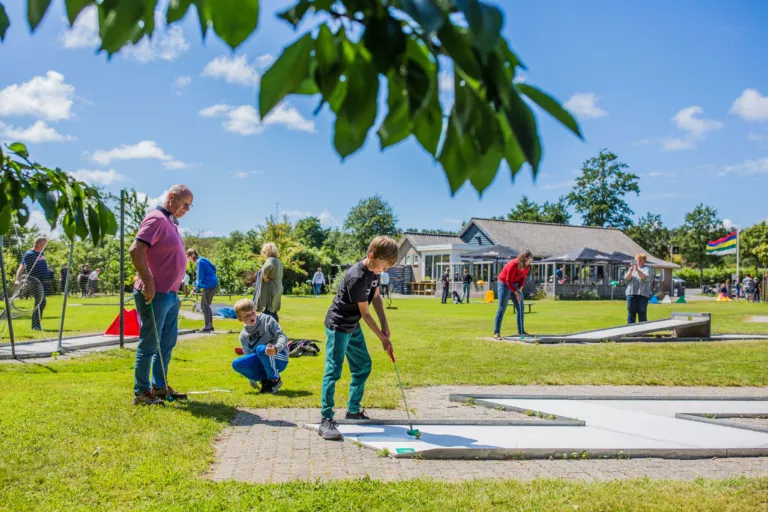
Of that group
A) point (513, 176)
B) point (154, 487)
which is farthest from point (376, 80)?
point (154, 487)

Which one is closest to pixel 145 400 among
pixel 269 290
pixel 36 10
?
pixel 269 290

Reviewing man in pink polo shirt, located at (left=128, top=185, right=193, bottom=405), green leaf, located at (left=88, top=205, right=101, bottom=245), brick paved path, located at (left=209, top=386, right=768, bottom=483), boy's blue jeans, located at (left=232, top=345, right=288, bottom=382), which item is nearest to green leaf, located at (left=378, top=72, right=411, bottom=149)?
green leaf, located at (left=88, top=205, right=101, bottom=245)

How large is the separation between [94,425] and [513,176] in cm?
472

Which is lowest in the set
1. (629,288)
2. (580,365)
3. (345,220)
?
(580,365)

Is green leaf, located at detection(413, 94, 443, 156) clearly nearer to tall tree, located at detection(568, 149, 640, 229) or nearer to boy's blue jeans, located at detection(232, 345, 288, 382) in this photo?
boy's blue jeans, located at detection(232, 345, 288, 382)

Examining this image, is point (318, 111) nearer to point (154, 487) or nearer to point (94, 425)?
point (154, 487)

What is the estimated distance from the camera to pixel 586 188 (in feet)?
246

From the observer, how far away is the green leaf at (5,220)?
106 inches

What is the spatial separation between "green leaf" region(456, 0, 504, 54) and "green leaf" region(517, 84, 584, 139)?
151 millimetres

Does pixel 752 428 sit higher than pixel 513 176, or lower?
lower

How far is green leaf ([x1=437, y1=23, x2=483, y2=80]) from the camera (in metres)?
1.06

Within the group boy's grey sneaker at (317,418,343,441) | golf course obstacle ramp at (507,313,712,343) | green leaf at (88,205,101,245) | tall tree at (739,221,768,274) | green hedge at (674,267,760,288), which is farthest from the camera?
green hedge at (674,267,760,288)

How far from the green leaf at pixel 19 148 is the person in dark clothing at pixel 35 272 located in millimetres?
9140

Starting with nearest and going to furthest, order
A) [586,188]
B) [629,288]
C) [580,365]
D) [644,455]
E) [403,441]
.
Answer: [644,455]
[403,441]
[580,365]
[629,288]
[586,188]
